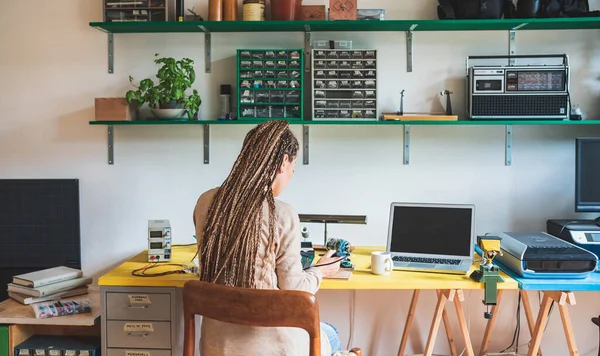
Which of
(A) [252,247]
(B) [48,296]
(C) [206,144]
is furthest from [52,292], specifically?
(A) [252,247]

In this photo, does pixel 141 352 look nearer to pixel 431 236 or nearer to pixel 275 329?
pixel 275 329

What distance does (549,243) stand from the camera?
2.48 meters

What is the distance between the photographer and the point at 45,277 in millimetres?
2811

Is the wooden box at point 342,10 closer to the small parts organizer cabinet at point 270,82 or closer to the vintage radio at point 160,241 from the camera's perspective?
the small parts organizer cabinet at point 270,82

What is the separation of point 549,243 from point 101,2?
258 cm

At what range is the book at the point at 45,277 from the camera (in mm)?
2762

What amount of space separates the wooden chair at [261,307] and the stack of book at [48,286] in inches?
56.1

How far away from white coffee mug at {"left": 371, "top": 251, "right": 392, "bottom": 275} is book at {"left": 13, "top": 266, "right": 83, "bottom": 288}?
151 cm

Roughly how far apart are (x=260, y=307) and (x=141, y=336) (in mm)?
1074

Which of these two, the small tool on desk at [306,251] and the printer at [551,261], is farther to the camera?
the small tool on desk at [306,251]

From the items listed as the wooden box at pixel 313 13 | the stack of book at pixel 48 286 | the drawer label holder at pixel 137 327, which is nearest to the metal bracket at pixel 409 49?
the wooden box at pixel 313 13

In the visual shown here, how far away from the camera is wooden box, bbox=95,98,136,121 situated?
302cm

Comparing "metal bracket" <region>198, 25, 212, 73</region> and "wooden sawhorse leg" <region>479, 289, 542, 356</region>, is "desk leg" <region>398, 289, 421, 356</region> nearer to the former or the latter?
"wooden sawhorse leg" <region>479, 289, 542, 356</region>

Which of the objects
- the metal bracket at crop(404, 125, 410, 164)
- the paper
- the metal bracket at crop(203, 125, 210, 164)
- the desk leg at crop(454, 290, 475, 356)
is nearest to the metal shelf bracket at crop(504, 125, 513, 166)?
the metal bracket at crop(404, 125, 410, 164)
